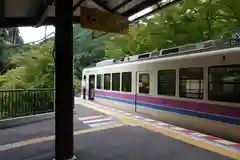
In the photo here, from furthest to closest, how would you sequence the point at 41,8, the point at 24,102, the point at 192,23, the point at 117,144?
the point at 192,23, the point at 24,102, the point at 41,8, the point at 117,144

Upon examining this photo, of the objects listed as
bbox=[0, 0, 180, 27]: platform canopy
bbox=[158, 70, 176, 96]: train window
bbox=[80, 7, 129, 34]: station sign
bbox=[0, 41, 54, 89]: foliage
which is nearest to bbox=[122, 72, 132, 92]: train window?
bbox=[158, 70, 176, 96]: train window

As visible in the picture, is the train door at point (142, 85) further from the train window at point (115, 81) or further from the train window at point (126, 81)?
the train window at point (115, 81)

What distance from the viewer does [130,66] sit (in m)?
12.4

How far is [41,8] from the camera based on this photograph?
26.0 ft

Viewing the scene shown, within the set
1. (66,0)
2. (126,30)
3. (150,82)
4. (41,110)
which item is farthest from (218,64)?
(41,110)

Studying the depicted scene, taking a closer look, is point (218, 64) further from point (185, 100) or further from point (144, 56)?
point (144, 56)

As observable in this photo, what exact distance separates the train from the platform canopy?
200 centimetres

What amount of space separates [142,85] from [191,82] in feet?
10.8

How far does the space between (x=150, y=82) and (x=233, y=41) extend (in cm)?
386

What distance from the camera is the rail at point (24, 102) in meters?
8.92

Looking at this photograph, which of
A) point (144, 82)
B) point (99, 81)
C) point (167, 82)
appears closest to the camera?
point (167, 82)

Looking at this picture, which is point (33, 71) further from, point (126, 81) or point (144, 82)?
point (144, 82)

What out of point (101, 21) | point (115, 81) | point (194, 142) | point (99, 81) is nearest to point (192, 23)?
point (115, 81)

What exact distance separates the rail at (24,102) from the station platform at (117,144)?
2.75 feet
